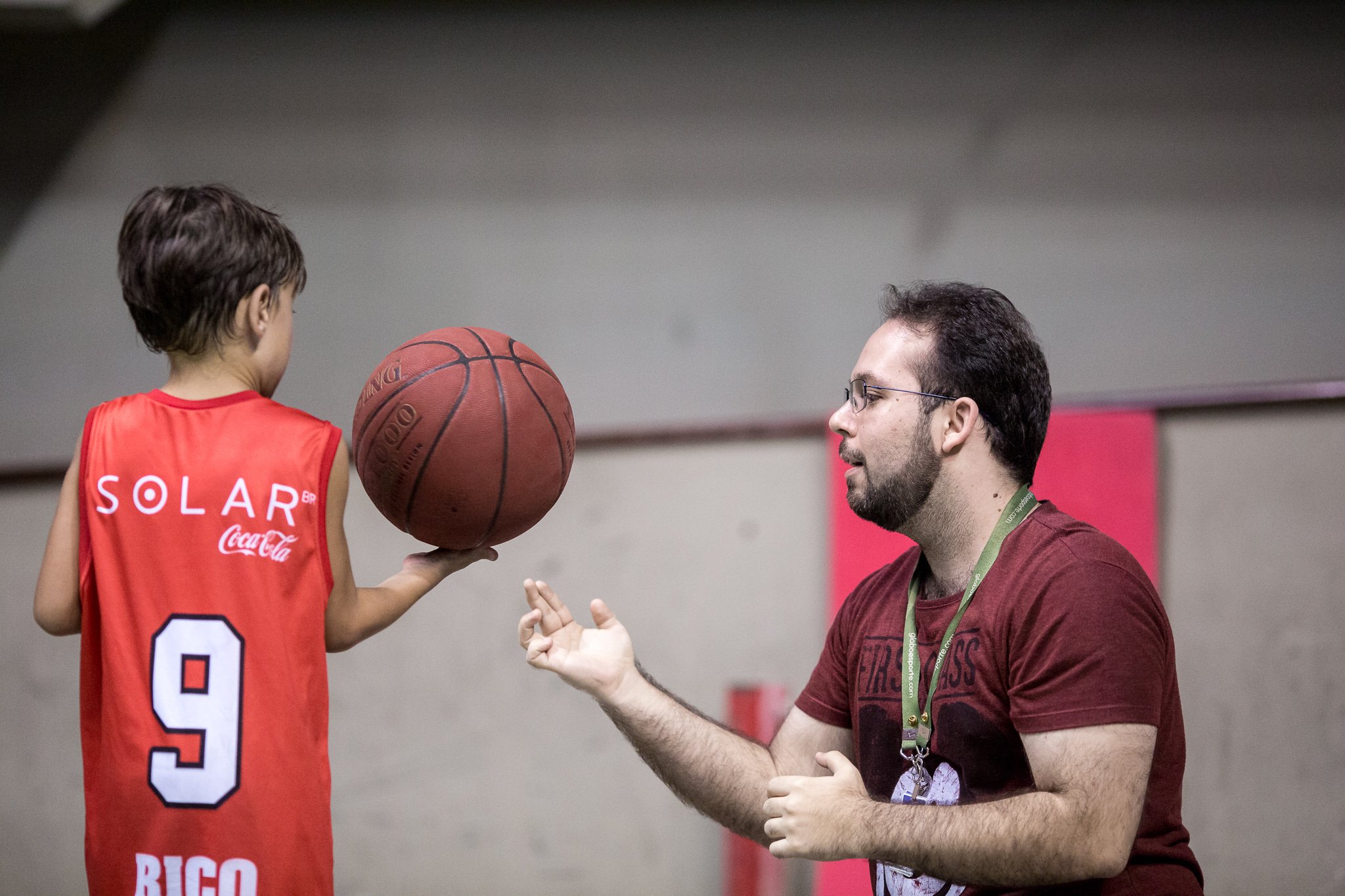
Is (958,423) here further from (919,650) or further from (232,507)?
(232,507)

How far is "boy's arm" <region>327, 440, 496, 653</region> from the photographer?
1905 mm

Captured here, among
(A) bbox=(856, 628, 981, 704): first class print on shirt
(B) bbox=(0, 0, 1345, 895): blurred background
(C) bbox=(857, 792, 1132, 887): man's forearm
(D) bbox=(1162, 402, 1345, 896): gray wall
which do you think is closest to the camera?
(C) bbox=(857, 792, 1132, 887): man's forearm

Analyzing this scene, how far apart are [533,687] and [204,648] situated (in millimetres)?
2834

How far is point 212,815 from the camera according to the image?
1.76 meters

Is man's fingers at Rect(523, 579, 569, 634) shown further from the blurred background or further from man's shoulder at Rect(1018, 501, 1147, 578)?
the blurred background

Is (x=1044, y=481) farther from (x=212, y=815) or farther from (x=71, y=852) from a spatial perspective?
(x=71, y=852)

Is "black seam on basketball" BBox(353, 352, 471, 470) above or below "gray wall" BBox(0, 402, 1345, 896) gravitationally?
above

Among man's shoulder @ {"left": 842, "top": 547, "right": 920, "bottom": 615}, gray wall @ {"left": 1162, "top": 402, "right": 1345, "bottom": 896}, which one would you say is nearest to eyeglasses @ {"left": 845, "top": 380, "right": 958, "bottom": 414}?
man's shoulder @ {"left": 842, "top": 547, "right": 920, "bottom": 615}

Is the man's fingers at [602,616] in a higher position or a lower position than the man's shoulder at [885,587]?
lower

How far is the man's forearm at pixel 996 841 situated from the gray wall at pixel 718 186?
2975 mm

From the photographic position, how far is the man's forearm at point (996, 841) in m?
1.62

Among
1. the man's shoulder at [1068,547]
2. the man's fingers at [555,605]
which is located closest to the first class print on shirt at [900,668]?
the man's shoulder at [1068,547]

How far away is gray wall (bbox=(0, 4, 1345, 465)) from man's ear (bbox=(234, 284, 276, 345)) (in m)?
2.74

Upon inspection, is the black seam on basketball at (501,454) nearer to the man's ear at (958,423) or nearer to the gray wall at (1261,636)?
the man's ear at (958,423)
